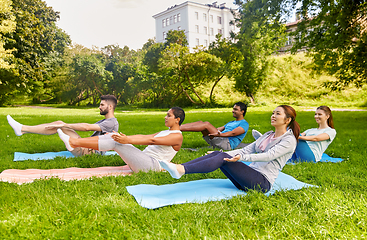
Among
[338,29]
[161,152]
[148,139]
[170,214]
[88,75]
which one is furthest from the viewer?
[88,75]

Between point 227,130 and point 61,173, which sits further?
point 227,130

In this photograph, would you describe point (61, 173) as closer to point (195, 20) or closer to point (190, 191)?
point (190, 191)

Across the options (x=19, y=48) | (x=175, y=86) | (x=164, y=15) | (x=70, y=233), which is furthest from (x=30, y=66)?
(x=164, y=15)

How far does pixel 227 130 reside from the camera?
7.36 m

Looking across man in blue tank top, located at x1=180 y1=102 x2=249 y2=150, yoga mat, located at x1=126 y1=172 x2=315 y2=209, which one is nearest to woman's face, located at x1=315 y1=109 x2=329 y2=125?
man in blue tank top, located at x1=180 y1=102 x2=249 y2=150

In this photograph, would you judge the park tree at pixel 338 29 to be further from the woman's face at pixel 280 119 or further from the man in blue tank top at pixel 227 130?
the woman's face at pixel 280 119

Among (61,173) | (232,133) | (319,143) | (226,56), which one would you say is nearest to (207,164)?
(61,173)

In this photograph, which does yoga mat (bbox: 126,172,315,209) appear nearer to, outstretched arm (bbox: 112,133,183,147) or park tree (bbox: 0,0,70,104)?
outstretched arm (bbox: 112,133,183,147)

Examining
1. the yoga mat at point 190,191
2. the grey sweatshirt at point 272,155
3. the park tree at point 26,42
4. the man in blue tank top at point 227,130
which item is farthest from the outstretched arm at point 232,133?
the park tree at point 26,42

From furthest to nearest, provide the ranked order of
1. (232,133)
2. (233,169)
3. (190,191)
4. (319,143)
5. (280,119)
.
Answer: (232,133) → (319,143) → (190,191) → (280,119) → (233,169)

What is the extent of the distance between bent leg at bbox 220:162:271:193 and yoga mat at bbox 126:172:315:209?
14 cm

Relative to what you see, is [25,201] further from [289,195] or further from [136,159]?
[289,195]

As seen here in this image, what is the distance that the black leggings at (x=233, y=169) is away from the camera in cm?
346

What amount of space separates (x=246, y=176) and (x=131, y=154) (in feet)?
6.34
